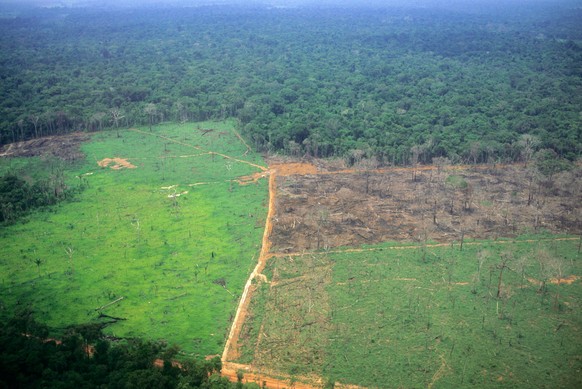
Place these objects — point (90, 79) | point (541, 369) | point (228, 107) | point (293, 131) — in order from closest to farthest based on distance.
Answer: point (541, 369), point (293, 131), point (228, 107), point (90, 79)

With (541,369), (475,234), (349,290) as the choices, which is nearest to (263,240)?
(349,290)

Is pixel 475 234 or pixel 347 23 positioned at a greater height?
pixel 347 23

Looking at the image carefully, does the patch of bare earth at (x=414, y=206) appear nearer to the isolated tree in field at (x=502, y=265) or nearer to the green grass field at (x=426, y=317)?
the green grass field at (x=426, y=317)

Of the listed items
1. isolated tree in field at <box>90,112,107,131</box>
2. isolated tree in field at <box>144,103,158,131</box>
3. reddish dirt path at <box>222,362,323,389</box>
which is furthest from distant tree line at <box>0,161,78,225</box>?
reddish dirt path at <box>222,362,323,389</box>

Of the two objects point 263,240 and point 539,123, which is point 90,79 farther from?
point 539,123

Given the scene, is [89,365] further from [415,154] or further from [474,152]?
[474,152]

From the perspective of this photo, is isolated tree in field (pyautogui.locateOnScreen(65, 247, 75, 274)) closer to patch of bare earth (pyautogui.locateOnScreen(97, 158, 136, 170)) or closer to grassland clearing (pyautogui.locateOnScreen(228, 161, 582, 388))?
grassland clearing (pyautogui.locateOnScreen(228, 161, 582, 388))

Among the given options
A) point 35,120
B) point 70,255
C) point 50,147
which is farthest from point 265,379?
point 35,120
